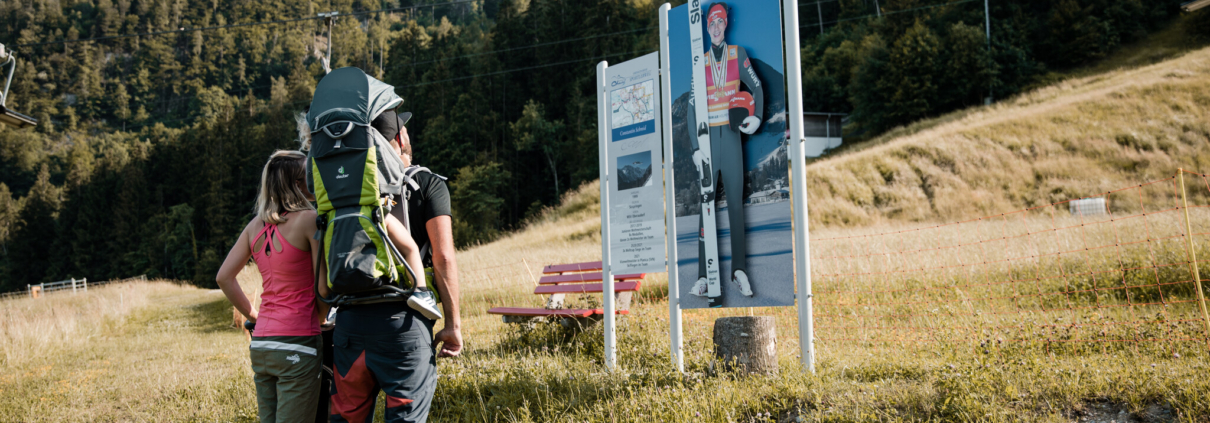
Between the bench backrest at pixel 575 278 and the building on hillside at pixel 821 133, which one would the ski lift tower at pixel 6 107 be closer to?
the bench backrest at pixel 575 278

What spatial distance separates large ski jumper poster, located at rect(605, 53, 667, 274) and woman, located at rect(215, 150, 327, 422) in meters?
2.74

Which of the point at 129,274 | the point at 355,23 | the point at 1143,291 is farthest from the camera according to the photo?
the point at 355,23

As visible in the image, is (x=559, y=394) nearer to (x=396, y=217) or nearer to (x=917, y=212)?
(x=396, y=217)

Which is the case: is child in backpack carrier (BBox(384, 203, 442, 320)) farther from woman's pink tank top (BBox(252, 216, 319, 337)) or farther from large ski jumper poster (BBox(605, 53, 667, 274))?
large ski jumper poster (BBox(605, 53, 667, 274))

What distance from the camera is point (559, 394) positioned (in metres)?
4.49

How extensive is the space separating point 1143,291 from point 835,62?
173 ft

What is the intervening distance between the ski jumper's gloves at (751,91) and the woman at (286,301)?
8.99 ft

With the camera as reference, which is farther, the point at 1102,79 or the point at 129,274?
the point at 129,274

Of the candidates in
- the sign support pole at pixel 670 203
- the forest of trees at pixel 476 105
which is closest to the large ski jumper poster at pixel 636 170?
the sign support pole at pixel 670 203

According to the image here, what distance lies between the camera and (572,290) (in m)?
7.61

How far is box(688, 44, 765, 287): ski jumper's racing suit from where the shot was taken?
4.44 metres

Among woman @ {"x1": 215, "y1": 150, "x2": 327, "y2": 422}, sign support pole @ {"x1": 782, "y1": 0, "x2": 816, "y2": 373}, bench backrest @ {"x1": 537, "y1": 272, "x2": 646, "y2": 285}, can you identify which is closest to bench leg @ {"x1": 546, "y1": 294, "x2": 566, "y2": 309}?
bench backrest @ {"x1": 537, "y1": 272, "x2": 646, "y2": 285}

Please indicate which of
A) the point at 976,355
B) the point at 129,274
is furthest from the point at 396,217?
the point at 129,274

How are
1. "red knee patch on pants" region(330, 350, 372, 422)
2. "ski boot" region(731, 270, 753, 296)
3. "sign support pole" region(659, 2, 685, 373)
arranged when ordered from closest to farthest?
"red knee patch on pants" region(330, 350, 372, 422)
"ski boot" region(731, 270, 753, 296)
"sign support pole" region(659, 2, 685, 373)
